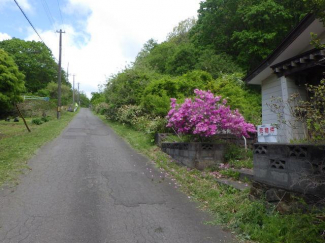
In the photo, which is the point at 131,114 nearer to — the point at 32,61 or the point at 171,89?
the point at 171,89

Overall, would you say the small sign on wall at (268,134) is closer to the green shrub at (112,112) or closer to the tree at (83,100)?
the green shrub at (112,112)

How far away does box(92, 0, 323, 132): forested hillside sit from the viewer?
14.9 meters

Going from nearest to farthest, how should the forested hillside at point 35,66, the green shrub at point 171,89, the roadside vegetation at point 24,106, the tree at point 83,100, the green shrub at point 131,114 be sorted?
the roadside vegetation at point 24,106 → the green shrub at point 171,89 → the green shrub at point 131,114 → the forested hillside at point 35,66 → the tree at point 83,100

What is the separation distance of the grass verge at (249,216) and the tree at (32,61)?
160 feet

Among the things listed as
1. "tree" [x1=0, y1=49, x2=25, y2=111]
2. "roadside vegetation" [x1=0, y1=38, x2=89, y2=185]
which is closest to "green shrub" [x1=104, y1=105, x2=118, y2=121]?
"roadside vegetation" [x1=0, y1=38, x2=89, y2=185]

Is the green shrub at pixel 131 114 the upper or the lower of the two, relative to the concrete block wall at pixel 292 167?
upper

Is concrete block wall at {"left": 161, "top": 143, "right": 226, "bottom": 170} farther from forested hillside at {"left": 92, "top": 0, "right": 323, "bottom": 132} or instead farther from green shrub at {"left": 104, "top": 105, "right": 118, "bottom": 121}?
green shrub at {"left": 104, "top": 105, "right": 118, "bottom": 121}

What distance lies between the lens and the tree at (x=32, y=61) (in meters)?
48.5

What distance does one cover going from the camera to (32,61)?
4950 centimetres

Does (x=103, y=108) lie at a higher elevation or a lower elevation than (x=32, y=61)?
lower

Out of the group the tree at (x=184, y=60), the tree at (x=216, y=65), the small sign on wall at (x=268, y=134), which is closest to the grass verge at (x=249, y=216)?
the small sign on wall at (x=268, y=134)

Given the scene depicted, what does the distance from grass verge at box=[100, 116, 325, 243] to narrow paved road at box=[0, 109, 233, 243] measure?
28cm

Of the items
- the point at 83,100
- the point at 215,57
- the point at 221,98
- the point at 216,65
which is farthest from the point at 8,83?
the point at 83,100

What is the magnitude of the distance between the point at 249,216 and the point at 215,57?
19224 mm
